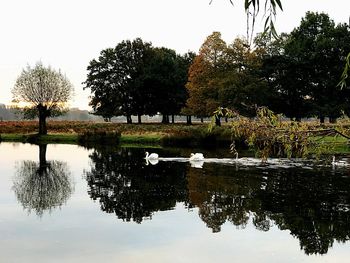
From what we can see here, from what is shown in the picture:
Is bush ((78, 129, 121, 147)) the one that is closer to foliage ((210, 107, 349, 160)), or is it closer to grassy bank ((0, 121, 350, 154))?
grassy bank ((0, 121, 350, 154))

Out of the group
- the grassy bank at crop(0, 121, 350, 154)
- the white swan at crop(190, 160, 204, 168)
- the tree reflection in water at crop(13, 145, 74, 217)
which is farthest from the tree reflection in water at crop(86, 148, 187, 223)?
the grassy bank at crop(0, 121, 350, 154)

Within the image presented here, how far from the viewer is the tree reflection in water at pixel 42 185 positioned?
19047mm

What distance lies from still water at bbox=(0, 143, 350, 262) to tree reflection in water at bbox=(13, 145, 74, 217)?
0.16 feet

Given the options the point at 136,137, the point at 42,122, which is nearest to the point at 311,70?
the point at 136,137

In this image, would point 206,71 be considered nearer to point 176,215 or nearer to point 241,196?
point 241,196

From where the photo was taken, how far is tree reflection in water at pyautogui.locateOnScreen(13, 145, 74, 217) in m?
19.0

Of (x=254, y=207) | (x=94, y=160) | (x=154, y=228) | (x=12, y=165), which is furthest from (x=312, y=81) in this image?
(x=154, y=228)

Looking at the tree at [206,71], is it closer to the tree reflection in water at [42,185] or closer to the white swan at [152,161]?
the white swan at [152,161]

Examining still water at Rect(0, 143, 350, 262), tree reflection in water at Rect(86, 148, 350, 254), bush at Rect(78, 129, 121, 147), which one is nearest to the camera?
still water at Rect(0, 143, 350, 262)

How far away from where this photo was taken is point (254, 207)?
18016 mm

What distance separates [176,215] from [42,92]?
181 ft

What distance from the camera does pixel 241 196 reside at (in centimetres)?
2025

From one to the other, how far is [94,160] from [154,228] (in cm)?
2173

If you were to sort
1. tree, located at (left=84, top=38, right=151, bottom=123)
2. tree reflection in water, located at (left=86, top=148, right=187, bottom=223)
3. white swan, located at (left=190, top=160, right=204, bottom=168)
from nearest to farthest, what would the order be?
tree reflection in water, located at (left=86, top=148, right=187, bottom=223), white swan, located at (left=190, top=160, right=204, bottom=168), tree, located at (left=84, top=38, right=151, bottom=123)
